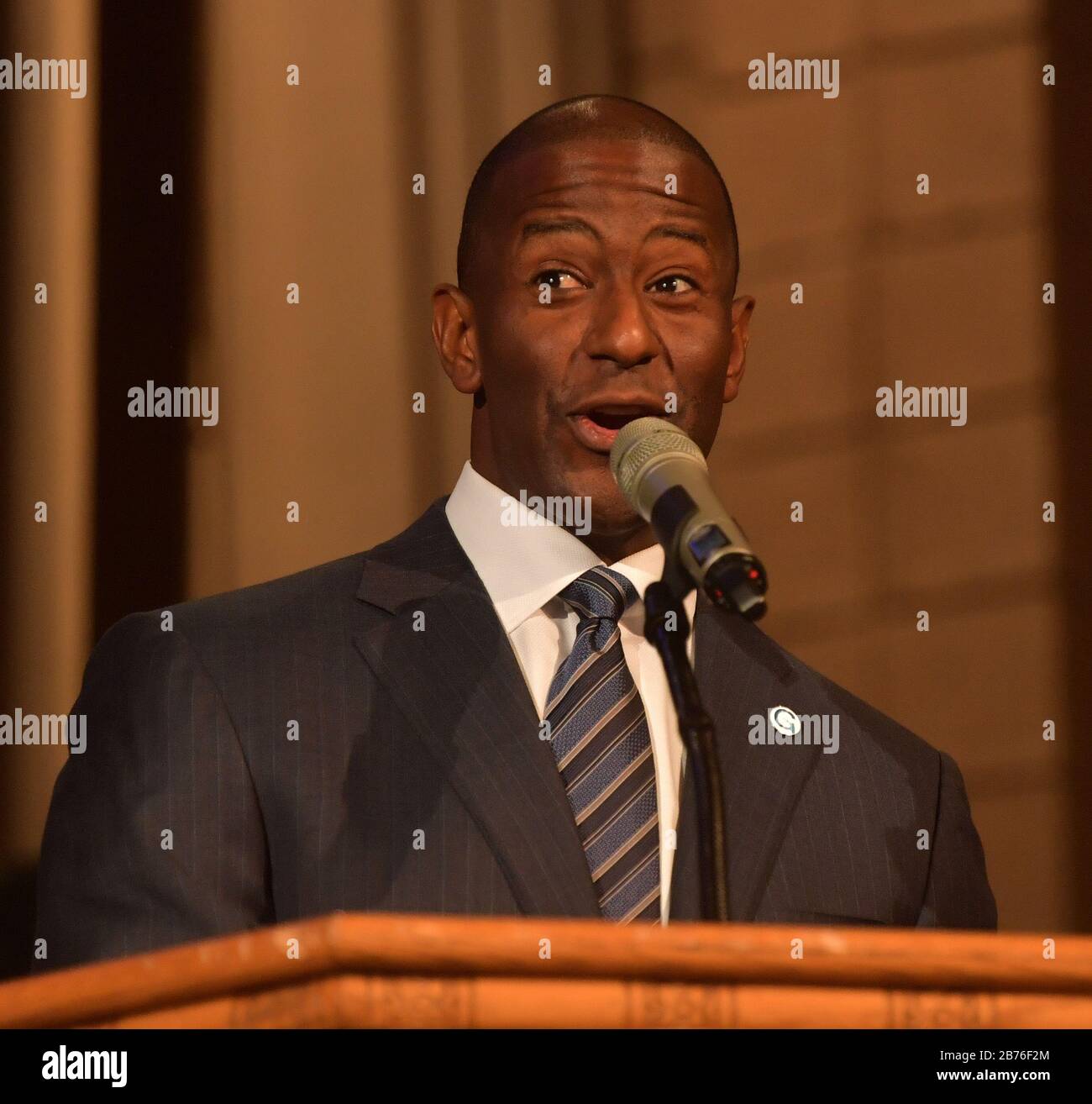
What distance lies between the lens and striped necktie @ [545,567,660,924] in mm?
1681

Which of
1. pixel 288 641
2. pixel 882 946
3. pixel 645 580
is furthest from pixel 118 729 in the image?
pixel 882 946

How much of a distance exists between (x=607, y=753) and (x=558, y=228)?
1.92 feet

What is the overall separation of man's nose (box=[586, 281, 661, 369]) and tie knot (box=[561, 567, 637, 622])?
0.72ft

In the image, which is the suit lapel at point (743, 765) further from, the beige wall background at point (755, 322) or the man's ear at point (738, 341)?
the beige wall background at point (755, 322)

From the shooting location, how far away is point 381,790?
171 cm

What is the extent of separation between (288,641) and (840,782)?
601 mm

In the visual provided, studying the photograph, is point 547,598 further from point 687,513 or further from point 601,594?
point 687,513

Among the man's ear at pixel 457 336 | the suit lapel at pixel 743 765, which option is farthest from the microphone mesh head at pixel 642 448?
the man's ear at pixel 457 336

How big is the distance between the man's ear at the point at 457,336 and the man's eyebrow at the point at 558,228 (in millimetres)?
132

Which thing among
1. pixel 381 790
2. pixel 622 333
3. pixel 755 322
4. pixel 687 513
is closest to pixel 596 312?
pixel 622 333

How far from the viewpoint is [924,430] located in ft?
9.03

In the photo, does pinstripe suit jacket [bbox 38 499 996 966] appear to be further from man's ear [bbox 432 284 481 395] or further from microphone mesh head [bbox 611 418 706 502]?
microphone mesh head [bbox 611 418 706 502]

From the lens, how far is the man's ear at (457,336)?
2.06 metres
